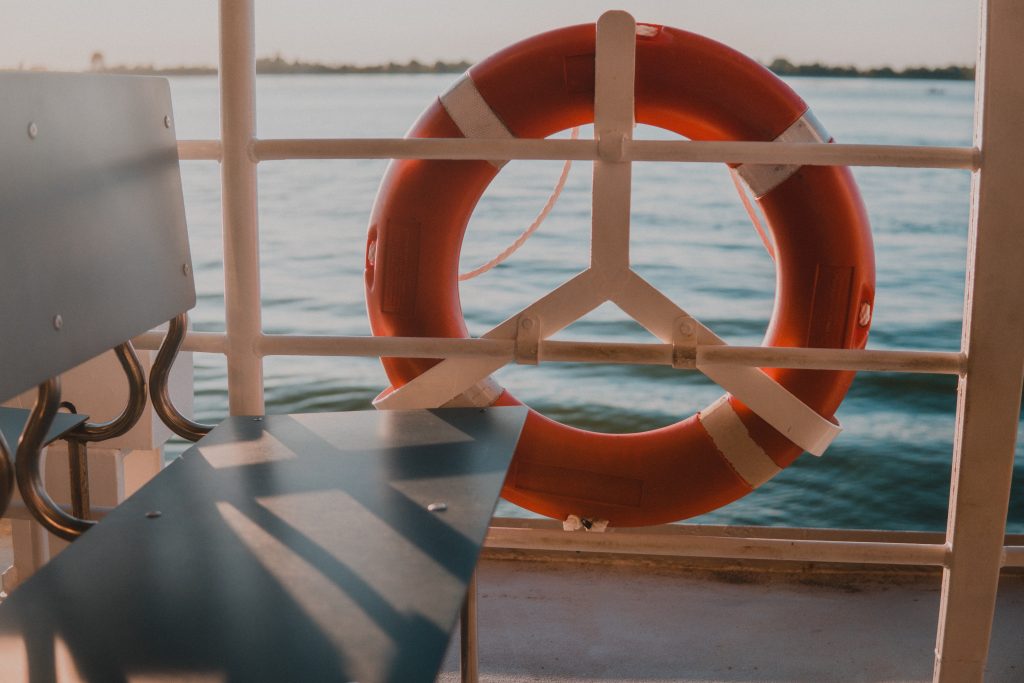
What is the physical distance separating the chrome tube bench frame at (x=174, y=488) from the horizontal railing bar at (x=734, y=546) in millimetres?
324

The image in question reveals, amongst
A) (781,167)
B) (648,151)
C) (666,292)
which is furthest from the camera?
(666,292)

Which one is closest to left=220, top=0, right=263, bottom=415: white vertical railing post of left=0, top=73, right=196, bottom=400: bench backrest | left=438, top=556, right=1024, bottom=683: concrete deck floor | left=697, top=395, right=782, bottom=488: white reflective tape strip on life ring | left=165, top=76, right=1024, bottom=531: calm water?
left=0, top=73, right=196, bottom=400: bench backrest

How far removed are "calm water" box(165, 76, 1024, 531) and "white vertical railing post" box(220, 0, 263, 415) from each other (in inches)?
124

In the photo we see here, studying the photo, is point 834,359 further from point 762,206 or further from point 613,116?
point 613,116

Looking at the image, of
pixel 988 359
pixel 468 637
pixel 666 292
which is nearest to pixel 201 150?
pixel 468 637

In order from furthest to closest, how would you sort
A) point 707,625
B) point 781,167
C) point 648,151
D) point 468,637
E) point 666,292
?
1. point 666,292
2. point 707,625
3. point 781,167
4. point 648,151
5. point 468,637

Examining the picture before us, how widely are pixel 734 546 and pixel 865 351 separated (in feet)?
0.96

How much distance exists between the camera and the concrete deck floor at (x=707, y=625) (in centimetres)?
150

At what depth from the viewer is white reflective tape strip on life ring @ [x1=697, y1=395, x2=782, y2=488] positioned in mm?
1438

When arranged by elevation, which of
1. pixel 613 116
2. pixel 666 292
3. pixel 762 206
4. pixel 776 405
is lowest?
pixel 666 292

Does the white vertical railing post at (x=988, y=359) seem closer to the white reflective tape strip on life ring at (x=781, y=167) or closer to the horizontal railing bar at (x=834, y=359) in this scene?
the horizontal railing bar at (x=834, y=359)

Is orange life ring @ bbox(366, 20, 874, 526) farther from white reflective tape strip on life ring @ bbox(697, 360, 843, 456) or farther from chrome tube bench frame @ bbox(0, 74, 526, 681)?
chrome tube bench frame @ bbox(0, 74, 526, 681)

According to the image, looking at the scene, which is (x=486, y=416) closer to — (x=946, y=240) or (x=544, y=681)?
(x=544, y=681)

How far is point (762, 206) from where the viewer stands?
4.65ft
